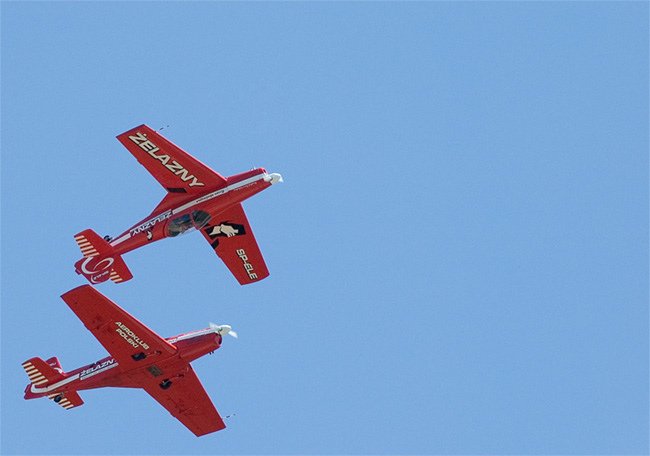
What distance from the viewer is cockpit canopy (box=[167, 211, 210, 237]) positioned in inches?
1959

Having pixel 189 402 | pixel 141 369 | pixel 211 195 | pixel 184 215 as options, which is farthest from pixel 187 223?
pixel 189 402

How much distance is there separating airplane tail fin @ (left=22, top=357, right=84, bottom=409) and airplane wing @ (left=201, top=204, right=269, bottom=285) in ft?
25.9

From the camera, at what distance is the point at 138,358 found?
48.3m

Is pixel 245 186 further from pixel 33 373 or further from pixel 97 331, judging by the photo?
pixel 33 373

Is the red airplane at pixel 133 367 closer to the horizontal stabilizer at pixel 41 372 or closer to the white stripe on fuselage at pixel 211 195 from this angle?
the horizontal stabilizer at pixel 41 372

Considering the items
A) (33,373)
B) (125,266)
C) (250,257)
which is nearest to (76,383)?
(33,373)

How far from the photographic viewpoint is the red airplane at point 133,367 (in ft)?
154

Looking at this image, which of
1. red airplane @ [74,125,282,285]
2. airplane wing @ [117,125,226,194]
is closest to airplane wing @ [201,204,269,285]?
red airplane @ [74,125,282,285]

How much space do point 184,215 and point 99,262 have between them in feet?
13.2

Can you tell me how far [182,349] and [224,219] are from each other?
599cm

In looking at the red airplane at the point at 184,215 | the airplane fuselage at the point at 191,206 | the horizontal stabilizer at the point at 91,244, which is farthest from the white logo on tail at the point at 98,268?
the airplane fuselage at the point at 191,206

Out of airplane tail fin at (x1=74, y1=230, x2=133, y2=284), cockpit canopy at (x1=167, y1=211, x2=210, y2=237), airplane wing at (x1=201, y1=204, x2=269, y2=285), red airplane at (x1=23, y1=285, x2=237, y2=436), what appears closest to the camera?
red airplane at (x1=23, y1=285, x2=237, y2=436)

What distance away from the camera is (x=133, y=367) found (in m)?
48.6

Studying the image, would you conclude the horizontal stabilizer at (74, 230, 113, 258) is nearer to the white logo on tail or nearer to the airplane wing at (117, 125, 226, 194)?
the white logo on tail
